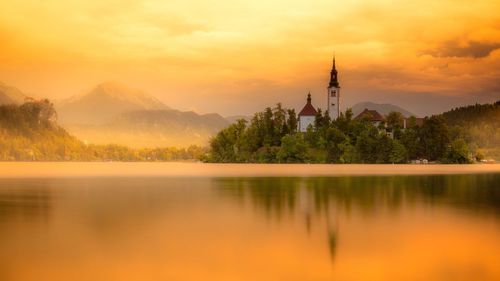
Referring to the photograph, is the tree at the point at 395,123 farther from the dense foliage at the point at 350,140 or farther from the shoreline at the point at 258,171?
the shoreline at the point at 258,171

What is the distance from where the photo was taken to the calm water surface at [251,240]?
16.9m

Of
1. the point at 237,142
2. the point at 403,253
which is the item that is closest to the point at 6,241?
the point at 403,253

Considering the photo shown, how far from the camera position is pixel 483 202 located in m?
39.4

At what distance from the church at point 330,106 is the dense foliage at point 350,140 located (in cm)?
929

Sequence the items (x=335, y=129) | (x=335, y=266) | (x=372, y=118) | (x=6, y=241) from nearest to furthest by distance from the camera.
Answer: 1. (x=335, y=266)
2. (x=6, y=241)
3. (x=335, y=129)
4. (x=372, y=118)

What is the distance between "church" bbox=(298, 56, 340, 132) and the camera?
179 m

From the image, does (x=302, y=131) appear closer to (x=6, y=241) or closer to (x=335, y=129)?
(x=335, y=129)

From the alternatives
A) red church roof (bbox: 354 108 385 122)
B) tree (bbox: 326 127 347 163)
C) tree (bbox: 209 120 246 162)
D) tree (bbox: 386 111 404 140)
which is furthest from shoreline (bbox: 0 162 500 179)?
red church roof (bbox: 354 108 385 122)

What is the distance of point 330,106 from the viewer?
617ft

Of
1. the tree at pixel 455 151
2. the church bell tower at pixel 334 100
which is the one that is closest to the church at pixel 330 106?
the church bell tower at pixel 334 100

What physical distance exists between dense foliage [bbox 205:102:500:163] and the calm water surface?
121 metres

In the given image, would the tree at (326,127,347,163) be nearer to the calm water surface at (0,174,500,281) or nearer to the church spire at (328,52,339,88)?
the church spire at (328,52,339,88)

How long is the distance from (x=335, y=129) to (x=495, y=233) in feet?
445

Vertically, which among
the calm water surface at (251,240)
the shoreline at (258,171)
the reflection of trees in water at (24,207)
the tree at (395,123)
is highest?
the tree at (395,123)
